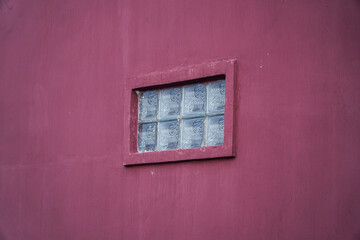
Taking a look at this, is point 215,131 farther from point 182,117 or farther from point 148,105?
point 148,105

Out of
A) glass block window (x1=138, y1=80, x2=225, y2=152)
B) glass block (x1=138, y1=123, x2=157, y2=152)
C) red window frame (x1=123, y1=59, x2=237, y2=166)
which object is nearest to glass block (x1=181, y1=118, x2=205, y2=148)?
glass block window (x1=138, y1=80, x2=225, y2=152)

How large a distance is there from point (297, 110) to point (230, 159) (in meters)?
0.72

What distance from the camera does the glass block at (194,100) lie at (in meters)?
5.70

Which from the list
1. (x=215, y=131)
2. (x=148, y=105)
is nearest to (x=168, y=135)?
(x=148, y=105)

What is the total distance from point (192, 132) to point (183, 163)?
0.31 meters

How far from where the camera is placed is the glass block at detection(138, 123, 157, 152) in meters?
5.96

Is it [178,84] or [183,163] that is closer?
[183,163]

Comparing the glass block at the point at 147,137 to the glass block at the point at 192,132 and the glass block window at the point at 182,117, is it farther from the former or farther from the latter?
the glass block at the point at 192,132

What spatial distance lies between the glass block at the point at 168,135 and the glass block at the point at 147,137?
3.1 inches

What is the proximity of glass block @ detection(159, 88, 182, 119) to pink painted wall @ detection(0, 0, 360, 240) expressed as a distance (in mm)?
245

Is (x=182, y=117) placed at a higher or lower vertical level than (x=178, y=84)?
lower

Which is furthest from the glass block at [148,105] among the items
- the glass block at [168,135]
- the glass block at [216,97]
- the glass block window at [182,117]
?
the glass block at [216,97]

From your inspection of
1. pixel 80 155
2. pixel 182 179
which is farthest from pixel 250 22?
pixel 80 155

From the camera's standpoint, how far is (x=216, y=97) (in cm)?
562
